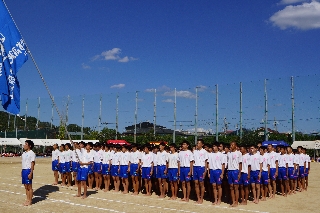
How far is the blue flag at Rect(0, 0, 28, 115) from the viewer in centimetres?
1044

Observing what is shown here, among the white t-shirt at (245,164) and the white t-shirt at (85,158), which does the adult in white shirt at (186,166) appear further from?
the white t-shirt at (85,158)

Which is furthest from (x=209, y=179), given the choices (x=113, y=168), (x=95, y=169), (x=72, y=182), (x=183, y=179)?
(x=72, y=182)

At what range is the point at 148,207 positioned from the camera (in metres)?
10.8

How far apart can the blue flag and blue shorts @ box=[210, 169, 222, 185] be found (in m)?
6.48

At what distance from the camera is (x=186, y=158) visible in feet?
39.2

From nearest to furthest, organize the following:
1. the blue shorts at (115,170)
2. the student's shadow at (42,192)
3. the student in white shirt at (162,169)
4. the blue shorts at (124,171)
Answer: the student's shadow at (42,192) → the student in white shirt at (162,169) → the blue shorts at (124,171) → the blue shorts at (115,170)

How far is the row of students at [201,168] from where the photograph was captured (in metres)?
11.5

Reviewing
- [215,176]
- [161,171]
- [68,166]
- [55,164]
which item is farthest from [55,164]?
[215,176]

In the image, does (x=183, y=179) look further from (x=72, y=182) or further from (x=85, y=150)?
(x=72, y=182)

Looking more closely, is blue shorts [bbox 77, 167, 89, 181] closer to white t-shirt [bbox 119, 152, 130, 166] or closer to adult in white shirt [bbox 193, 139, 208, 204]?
white t-shirt [bbox 119, 152, 130, 166]

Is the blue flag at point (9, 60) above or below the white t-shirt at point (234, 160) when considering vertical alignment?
above

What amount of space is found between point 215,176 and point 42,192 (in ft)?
22.5

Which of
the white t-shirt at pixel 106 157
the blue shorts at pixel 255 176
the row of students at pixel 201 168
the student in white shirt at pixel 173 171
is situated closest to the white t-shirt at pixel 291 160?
the row of students at pixel 201 168

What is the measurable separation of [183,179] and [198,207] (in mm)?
1352
